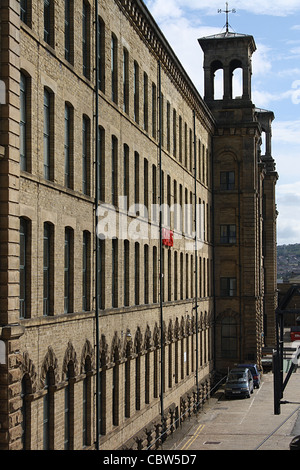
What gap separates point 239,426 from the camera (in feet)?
139

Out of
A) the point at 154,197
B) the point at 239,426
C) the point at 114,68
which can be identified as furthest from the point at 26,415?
the point at 239,426

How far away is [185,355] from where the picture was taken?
4691 centimetres

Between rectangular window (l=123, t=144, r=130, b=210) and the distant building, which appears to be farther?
rectangular window (l=123, t=144, r=130, b=210)

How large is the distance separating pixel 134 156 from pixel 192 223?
58.0 feet

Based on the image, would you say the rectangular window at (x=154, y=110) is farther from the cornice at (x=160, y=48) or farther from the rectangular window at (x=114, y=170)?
the rectangular window at (x=114, y=170)

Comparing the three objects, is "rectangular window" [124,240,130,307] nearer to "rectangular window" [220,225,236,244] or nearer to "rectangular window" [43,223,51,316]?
"rectangular window" [43,223,51,316]

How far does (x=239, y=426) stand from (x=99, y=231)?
703 inches

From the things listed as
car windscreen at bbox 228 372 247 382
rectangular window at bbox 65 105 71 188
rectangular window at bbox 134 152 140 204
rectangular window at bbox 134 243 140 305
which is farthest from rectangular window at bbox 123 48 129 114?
car windscreen at bbox 228 372 247 382

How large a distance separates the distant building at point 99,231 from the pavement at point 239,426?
105cm

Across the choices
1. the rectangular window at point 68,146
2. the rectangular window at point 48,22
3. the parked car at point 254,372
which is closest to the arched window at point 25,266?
the rectangular window at point 68,146

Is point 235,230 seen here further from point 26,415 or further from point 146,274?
point 26,415

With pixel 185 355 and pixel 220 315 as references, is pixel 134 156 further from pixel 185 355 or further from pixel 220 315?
pixel 220 315

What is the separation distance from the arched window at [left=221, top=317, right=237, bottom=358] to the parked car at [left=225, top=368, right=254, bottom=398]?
689cm

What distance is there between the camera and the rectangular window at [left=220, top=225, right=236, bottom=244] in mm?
62875
